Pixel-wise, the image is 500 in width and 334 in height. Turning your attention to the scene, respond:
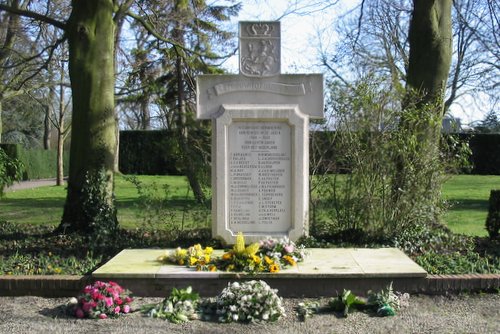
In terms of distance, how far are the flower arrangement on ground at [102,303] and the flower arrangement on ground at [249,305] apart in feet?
3.05

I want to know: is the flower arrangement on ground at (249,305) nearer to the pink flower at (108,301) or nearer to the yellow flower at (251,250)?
the yellow flower at (251,250)

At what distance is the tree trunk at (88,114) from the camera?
8.72 m

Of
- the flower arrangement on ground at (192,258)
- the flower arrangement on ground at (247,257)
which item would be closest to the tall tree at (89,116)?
the flower arrangement on ground at (192,258)

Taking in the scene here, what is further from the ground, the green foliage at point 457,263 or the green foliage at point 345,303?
the green foliage at point 457,263

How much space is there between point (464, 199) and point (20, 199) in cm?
1401

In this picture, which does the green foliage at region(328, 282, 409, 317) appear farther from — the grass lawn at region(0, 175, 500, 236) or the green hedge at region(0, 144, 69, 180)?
the green hedge at region(0, 144, 69, 180)

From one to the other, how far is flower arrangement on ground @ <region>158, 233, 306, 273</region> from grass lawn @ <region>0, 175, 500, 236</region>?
88.9 inches

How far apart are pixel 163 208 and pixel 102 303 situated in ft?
13.3

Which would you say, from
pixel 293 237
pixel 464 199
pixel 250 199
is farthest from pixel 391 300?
pixel 464 199

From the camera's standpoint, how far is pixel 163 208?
9219 mm

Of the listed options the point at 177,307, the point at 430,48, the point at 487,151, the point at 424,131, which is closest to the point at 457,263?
the point at 424,131

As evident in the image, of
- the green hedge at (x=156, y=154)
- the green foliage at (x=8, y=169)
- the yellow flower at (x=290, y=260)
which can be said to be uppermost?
the green hedge at (x=156, y=154)

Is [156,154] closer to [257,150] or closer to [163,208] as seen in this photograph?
[163,208]

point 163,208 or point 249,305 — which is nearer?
point 249,305
